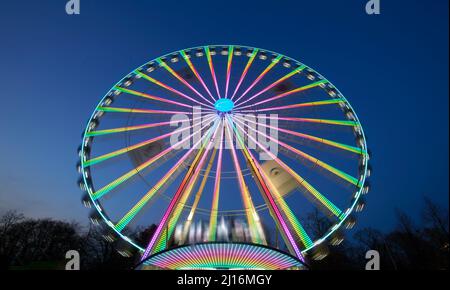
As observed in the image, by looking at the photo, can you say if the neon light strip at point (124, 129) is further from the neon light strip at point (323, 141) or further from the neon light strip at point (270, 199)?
the neon light strip at point (323, 141)

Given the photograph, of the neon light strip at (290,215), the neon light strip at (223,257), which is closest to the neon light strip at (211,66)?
the neon light strip at (290,215)

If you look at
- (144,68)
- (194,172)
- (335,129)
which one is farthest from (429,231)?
(144,68)

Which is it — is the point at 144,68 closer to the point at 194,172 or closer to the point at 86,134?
the point at 86,134

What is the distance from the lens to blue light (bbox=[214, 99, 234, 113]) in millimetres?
13930

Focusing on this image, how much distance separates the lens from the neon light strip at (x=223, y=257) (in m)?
9.20

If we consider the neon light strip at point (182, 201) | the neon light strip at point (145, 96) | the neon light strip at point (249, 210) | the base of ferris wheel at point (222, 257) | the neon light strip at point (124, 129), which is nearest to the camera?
the base of ferris wheel at point (222, 257)

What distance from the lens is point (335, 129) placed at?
14.1 meters

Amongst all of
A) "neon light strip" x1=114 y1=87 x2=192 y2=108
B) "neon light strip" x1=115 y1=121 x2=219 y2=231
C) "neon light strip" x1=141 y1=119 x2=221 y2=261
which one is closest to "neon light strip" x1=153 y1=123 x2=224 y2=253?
"neon light strip" x1=141 y1=119 x2=221 y2=261

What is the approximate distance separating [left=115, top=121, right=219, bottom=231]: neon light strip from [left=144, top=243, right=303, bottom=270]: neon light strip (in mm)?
2195

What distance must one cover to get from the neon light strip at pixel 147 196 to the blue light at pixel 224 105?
1933 millimetres

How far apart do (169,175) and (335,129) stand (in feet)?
24.4

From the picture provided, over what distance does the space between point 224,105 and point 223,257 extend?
657 centimetres
